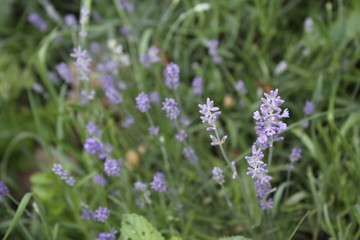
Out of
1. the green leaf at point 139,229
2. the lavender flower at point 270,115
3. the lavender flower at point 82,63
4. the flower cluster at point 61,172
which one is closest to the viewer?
the lavender flower at point 270,115

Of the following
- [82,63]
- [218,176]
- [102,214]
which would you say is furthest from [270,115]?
[82,63]

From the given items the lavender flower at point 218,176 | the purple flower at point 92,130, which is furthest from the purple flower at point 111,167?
the lavender flower at point 218,176

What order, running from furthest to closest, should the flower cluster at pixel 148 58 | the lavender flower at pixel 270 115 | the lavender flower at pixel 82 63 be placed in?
the flower cluster at pixel 148 58, the lavender flower at pixel 82 63, the lavender flower at pixel 270 115

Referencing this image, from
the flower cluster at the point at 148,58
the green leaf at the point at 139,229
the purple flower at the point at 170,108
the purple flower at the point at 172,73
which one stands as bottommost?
the green leaf at the point at 139,229

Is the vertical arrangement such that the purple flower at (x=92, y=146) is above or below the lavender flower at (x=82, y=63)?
below

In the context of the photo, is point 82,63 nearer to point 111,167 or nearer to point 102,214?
point 111,167

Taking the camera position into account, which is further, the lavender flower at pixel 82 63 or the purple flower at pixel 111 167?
the lavender flower at pixel 82 63

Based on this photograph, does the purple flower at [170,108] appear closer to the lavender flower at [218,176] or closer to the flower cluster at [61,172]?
the lavender flower at [218,176]

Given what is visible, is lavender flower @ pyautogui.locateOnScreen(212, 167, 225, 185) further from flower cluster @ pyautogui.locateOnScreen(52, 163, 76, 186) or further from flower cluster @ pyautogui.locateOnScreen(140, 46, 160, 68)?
flower cluster @ pyautogui.locateOnScreen(140, 46, 160, 68)

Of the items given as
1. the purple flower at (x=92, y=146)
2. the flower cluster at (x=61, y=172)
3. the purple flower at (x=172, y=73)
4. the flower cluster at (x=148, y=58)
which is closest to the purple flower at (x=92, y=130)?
the purple flower at (x=92, y=146)

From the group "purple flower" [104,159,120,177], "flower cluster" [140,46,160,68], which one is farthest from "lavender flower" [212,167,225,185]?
"flower cluster" [140,46,160,68]
